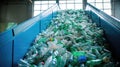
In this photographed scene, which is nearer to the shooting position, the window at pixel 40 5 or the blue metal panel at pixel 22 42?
the blue metal panel at pixel 22 42

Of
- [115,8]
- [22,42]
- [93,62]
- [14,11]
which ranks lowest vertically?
[14,11]

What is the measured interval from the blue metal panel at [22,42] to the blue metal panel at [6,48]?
22 centimetres

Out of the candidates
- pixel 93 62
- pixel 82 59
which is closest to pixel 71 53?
pixel 82 59

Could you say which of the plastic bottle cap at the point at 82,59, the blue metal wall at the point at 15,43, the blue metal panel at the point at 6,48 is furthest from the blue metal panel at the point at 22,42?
the plastic bottle cap at the point at 82,59

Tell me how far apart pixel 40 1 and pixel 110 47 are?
46.2 feet

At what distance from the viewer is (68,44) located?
3.84m

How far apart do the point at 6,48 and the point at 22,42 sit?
78 centimetres

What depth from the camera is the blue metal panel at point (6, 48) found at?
2.59m

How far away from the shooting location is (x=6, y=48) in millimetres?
2752

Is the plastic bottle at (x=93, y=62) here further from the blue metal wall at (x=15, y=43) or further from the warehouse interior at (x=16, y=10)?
the warehouse interior at (x=16, y=10)

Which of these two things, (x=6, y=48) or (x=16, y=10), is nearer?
(x=6, y=48)

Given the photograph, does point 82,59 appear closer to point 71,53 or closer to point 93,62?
point 93,62

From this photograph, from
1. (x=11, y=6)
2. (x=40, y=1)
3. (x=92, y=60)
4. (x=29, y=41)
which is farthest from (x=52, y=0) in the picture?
(x=92, y=60)

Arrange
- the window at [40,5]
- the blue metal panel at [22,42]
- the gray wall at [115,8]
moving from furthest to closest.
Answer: the window at [40,5], the gray wall at [115,8], the blue metal panel at [22,42]
